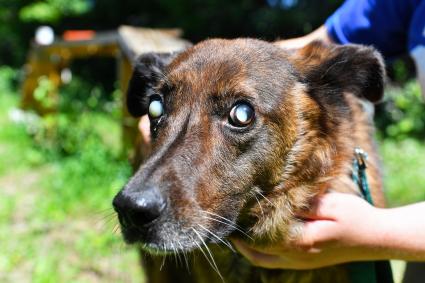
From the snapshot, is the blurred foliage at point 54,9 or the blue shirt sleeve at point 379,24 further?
the blurred foliage at point 54,9

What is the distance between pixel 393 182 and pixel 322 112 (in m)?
4.23

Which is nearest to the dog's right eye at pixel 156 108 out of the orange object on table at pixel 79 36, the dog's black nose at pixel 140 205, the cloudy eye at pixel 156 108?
the cloudy eye at pixel 156 108

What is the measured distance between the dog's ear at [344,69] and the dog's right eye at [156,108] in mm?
687

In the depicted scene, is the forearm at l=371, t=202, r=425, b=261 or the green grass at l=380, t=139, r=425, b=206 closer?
Answer: the forearm at l=371, t=202, r=425, b=261

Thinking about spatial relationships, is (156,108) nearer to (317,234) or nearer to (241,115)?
(241,115)

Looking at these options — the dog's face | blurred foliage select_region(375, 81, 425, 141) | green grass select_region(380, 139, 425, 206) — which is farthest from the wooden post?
blurred foliage select_region(375, 81, 425, 141)

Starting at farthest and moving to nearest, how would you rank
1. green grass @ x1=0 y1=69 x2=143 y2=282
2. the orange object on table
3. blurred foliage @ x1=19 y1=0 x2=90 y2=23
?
blurred foliage @ x1=19 y1=0 x2=90 y2=23
the orange object on table
green grass @ x1=0 y1=69 x2=143 y2=282

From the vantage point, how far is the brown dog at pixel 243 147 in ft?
7.50

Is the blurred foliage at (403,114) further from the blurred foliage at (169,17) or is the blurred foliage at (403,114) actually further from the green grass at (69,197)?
the blurred foliage at (169,17)

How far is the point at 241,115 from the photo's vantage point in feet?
8.16

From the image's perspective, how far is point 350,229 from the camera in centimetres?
240

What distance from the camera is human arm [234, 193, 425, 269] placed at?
2391 mm

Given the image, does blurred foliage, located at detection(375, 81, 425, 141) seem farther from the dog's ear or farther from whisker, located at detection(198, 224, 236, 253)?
whisker, located at detection(198, 224, 236, 253)

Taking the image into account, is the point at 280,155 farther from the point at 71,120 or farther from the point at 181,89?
the point at 71,120
